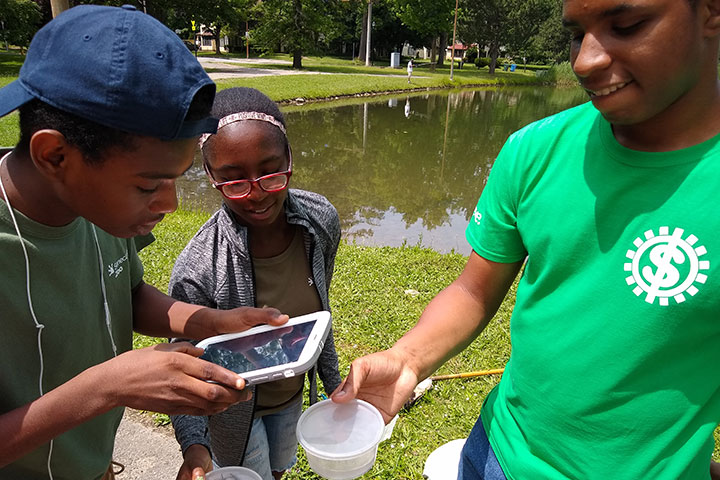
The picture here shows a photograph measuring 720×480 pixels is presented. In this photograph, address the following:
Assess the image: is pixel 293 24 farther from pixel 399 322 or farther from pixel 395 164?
pixel 399 322

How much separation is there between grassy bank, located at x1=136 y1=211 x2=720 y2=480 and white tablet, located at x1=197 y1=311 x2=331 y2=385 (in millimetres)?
1524

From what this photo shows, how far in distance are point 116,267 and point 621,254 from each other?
1513 millimetres

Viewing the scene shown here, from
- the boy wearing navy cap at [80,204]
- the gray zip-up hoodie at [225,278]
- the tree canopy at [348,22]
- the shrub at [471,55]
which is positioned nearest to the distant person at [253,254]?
the gray zip-up hoodie at [225,278]

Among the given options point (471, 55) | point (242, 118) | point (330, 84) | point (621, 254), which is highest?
point (242, 118)

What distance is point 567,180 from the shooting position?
1276mm

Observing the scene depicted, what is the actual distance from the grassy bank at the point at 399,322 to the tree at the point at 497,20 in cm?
3913

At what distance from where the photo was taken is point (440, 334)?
1.58 m

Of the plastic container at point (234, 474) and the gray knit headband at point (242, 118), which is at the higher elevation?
the gray knit headband at point (242, 118)

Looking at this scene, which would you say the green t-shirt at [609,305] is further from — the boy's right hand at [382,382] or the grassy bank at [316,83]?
the grassy bank at [316,83]

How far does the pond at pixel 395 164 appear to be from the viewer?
25.9 feet

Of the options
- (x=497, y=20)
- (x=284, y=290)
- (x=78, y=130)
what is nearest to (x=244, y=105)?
(x=284, y=290)

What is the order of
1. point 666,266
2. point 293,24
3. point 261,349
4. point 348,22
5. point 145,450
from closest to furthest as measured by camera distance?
1. point 666,266
2. point 261,349
3. point 145,450
4. point 293,24
5. point 348,22

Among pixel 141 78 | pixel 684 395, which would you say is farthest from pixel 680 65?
pixel 141 78

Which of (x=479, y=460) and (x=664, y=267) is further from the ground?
(x=664, y=267)
